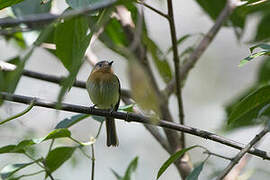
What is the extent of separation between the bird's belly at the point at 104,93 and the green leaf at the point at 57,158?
4.92 feet

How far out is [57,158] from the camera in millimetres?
2033

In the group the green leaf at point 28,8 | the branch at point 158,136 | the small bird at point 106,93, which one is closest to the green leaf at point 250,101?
the branch at point 158,136

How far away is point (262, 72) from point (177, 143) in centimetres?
79

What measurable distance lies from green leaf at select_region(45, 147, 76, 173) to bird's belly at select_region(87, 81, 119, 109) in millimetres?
1500

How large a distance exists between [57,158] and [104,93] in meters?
1.57

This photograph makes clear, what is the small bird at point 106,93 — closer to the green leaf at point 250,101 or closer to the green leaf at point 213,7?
the green leaf at point 213,7

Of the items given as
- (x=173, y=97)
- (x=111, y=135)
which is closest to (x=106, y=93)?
(x=111, y=135)

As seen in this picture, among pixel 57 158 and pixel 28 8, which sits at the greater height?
pixel 28 8

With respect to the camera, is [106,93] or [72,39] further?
[106,93]

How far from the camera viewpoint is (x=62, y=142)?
3.69m

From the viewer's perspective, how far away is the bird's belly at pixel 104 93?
3.55m

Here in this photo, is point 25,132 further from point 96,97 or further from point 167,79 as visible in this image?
point 167,79

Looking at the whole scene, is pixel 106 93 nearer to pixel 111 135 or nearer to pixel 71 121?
pixel 111 135

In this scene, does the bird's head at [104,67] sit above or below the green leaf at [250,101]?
above
